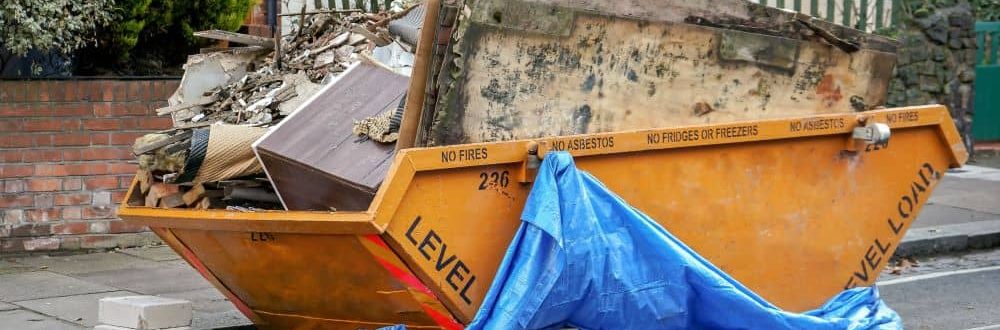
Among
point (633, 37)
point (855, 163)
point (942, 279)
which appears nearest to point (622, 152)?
point (633, 37)

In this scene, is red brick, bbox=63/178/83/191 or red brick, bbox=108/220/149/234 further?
red brick, bbox=108/220/149/234

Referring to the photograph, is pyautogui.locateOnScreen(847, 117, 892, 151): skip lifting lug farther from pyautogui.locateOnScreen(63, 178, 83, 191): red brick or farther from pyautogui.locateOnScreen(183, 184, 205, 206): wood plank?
pyautogui.locateOnScreen(63, 178, 83, 191): red brick

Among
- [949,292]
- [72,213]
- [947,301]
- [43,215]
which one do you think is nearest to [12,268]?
[43,215]

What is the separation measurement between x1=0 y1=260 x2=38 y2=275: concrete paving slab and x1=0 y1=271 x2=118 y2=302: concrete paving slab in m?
0.11

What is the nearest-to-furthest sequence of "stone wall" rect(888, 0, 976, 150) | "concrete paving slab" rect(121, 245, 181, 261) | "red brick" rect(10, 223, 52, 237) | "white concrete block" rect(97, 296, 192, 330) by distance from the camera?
1. "white concrete block" rect(97, 296, 192, 330)
2. "red brick" rect(10, 223, 52, 237)
3. "concrete paving slab" rect(121, 245, 181, 261)
4. "stone wall" rect(888, 0, 976, 150)

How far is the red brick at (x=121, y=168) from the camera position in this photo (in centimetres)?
871

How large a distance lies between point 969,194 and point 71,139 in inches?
312

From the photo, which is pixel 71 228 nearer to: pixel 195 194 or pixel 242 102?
pixel 242 102

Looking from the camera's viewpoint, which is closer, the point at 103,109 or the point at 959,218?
the point at 103,109

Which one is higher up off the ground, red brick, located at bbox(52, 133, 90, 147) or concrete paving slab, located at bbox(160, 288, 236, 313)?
red brick, located at bbox(52, 133, 90, 147)

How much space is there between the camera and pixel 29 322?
257 inches

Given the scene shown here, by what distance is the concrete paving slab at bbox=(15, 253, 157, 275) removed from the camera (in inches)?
319

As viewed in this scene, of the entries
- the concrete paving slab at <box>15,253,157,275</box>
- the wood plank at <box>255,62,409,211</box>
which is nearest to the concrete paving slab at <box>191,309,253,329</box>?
the wood plank at <box>255,62,409,211</box>

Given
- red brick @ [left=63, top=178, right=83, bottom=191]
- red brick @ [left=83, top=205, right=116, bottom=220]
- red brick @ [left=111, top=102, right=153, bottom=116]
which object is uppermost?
red brick @ [left=111, top=102, right=153, bottom=116]
